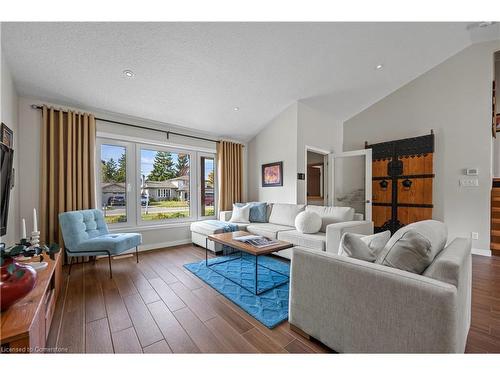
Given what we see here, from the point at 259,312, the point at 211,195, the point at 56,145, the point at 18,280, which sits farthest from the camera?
the point at 211,195

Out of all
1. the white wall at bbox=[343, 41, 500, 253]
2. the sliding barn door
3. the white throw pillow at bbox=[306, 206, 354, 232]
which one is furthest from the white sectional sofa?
the white wall at bbox=[343, 41, 500, 253]

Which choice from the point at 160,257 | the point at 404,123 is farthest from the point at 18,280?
the point at 404,123

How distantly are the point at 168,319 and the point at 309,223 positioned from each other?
6.64 feet

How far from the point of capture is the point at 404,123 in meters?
4.05

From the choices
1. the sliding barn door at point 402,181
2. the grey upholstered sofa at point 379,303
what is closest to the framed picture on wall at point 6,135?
the grey upholstered sofa at point 379,303

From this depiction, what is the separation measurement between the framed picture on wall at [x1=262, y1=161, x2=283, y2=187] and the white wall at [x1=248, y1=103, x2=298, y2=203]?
71 mm

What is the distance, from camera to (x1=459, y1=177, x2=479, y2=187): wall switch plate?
3309 millimetres

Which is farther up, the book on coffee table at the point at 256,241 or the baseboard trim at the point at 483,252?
the book on coffee table at the point at 256,241

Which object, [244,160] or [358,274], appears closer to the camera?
A: [358,274]

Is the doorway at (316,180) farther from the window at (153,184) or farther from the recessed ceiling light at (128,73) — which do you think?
the recessed ceiling light at (128,73)

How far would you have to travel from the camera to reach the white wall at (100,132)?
2.66m

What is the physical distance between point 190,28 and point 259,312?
107 inches

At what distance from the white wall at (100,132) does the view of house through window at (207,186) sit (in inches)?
12.1

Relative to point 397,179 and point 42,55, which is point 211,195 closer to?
point 42,55
